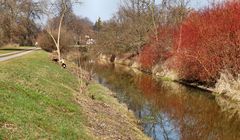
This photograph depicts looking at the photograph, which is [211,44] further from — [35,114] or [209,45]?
[35,114]

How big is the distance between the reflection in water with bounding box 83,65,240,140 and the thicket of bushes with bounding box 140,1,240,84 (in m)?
2.19

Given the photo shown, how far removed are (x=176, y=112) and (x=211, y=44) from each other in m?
10.4

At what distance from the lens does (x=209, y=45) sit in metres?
34.5

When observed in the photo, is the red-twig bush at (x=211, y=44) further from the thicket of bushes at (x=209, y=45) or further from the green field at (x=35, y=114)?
the green field at (x=35, y=114)

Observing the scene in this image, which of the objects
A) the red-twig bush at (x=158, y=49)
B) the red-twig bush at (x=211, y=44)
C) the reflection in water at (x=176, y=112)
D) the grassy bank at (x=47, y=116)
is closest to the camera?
the grassy bank at (x=47, y=116)

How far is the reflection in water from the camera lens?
67.3 ft

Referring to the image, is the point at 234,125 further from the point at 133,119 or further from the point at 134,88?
the point at 134,88

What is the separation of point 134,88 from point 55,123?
24.7 meters

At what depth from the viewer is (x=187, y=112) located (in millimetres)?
25906

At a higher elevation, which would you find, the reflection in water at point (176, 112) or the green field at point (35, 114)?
the green field at point (35, 114)

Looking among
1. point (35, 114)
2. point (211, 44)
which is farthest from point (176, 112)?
point (35, 114)

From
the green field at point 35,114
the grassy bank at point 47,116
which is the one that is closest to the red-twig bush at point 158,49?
the grassy bank at point 47,116

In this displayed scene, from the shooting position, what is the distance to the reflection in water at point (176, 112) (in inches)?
808

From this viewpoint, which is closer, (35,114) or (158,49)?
(35,114)
